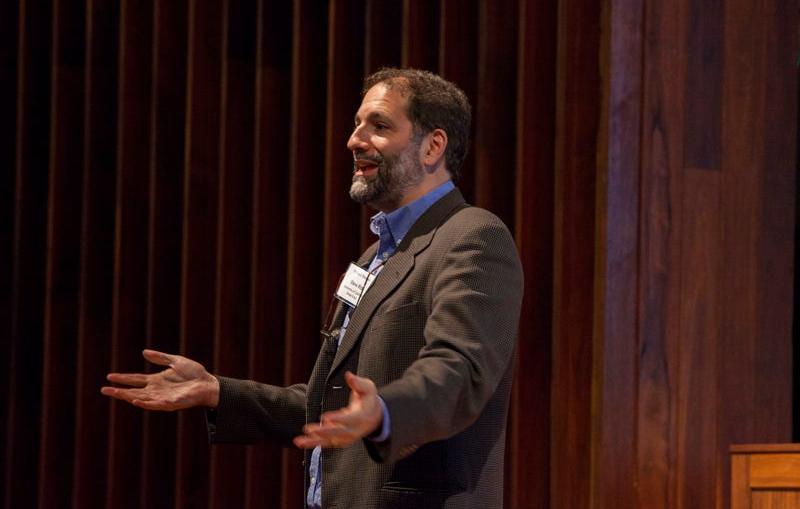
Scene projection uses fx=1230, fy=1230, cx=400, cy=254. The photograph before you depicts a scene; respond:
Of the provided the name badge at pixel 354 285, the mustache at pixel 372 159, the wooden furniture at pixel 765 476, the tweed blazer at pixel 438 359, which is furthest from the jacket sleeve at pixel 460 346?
the wooden furniture at pixel 765 476

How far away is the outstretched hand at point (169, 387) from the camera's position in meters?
2.14

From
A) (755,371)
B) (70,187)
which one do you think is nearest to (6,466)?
(70,187)

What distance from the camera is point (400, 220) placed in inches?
88.7

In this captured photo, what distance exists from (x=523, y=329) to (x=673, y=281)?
394 millimetres

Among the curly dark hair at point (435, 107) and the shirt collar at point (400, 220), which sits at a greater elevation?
the curly dark hair at point (435, 107)

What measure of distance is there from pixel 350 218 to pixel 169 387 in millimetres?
1403

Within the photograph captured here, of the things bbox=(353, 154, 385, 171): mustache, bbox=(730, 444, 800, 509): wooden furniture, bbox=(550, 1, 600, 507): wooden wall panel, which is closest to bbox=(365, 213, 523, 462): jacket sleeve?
bbox=(353, 154, 385, 171): mustache

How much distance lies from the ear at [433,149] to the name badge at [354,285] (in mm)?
246

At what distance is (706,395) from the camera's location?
3121 millimetres

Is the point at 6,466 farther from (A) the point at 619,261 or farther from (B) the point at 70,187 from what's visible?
(A) the point at 619,261

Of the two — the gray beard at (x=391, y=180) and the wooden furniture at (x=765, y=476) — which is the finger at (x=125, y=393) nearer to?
the gray beard at (x=391, y=180)

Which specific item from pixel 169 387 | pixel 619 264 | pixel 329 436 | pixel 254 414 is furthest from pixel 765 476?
pixel 329 436

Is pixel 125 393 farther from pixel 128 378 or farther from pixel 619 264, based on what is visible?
pixel 619 264

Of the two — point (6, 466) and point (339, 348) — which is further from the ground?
point (339, 348)
